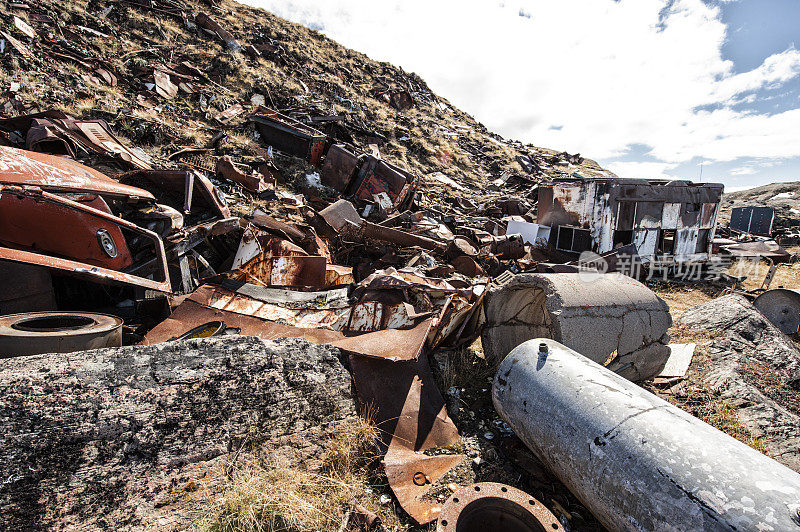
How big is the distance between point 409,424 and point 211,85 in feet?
49.2

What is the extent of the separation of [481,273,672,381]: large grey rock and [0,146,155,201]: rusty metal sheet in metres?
4.62

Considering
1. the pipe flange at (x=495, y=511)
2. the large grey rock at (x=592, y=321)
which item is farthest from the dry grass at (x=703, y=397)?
the pipe flange at (x=495, y=511)

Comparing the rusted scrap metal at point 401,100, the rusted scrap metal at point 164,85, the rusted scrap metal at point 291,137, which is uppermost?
the rusted scrap metal at point 401,100

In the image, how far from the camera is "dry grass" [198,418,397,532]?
1923 mm

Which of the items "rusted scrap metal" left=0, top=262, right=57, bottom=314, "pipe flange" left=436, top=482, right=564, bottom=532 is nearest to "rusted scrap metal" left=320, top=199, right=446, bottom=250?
"rusted scrap metal" left=0, top=262, right=57, bottom=314

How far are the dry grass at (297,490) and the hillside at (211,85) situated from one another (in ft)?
22.9

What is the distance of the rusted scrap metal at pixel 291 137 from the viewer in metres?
10.3

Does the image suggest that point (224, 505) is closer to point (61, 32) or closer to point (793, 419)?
point (793, 419)

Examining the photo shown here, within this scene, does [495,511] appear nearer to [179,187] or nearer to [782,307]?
[179,187]

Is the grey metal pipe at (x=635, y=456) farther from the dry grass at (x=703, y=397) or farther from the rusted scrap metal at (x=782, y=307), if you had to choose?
the rusted scrap metal at (x=782, y=307)

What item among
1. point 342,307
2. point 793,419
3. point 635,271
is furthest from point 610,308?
point 635,271

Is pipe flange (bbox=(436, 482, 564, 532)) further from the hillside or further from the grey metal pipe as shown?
the hillside

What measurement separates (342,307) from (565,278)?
97.2 inches

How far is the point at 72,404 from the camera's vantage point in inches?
73.2
